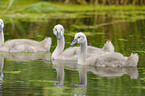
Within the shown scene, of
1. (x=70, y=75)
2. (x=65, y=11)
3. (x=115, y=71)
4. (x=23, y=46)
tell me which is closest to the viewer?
(x=70, y=75)

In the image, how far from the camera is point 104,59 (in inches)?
375

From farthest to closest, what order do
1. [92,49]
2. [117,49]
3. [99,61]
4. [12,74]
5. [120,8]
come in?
[120,8] → [117,49] → [92,49] → [99,61] → [12,74]

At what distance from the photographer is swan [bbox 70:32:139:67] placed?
30.8ft

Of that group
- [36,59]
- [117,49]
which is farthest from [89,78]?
[117,49]

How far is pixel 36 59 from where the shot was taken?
10.8m

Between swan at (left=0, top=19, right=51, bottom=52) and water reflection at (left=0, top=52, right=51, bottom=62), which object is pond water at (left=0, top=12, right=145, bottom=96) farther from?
swan at (left=0, top=19, right=51, bottom=52)

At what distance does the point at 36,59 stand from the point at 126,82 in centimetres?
335

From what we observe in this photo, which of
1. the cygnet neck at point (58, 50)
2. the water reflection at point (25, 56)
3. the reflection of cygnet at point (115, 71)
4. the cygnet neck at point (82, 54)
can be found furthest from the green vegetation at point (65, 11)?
the reflection of cygnet at point (115, 71)

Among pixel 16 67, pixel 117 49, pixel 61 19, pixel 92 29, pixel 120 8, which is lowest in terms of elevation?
pixel 16 67

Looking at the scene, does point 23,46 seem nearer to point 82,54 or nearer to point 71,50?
point 71,50

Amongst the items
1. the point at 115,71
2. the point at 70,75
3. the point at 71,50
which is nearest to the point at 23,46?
the point at 71,50

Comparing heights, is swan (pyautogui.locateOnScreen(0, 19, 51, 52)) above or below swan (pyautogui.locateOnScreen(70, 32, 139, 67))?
above

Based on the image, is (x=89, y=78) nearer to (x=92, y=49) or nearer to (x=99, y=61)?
(x=99, y=61)

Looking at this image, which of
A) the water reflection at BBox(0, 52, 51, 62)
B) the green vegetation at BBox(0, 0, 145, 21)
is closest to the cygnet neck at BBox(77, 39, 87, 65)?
the water reflection at BBox(0, 52, 51, 62)
